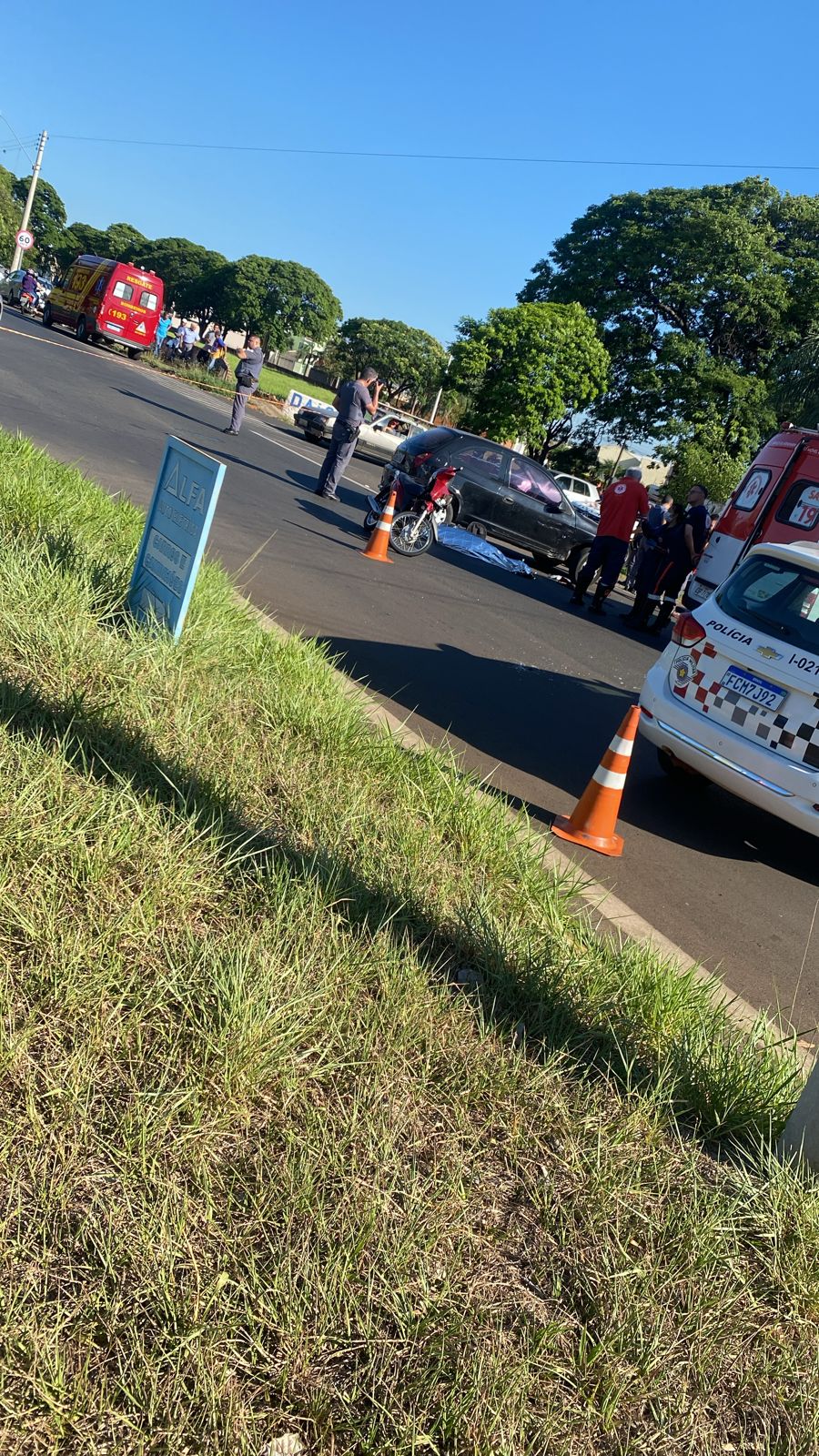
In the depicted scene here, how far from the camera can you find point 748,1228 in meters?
2.68

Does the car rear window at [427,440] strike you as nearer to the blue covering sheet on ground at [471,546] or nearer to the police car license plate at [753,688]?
the blue covering sheet on ground at [471,546]

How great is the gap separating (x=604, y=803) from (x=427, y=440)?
35.7ft

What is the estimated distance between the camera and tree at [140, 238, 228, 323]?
113m

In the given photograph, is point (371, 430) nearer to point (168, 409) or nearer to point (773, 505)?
point (168, 409)

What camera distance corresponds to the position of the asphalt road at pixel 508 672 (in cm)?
529

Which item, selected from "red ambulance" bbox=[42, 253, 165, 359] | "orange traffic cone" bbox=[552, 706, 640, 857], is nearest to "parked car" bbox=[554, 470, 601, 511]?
"red ambulance" bbox=[42, 253, 165, 359]

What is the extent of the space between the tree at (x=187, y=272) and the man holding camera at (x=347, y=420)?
344 ft

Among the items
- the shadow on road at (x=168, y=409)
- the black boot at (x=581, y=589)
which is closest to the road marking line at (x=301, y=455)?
the shadow on road at (x=168, y=409)

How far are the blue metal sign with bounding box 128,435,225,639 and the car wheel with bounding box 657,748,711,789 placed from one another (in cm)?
356

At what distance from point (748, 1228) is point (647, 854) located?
3.21 metres

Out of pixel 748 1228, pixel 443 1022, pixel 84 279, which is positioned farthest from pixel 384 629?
pixel 84 279

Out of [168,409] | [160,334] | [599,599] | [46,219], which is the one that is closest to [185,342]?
[160,334]

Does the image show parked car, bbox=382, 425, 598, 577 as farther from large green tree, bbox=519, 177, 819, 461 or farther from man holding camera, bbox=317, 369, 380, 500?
large green tree, bbox=519, 177, 819, 461

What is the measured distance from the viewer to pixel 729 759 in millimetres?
5895
